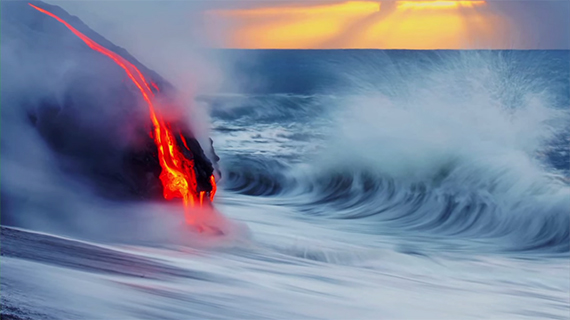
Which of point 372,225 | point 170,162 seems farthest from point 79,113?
point 372,225

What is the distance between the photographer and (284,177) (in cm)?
1016

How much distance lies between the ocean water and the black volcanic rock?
25cm

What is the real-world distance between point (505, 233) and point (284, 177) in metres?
3.89

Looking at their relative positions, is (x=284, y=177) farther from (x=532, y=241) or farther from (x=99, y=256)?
(x=99, y=256)

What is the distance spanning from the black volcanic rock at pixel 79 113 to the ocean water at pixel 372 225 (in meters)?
0.25

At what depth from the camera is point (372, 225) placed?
7.01m

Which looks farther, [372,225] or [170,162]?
[372,225]

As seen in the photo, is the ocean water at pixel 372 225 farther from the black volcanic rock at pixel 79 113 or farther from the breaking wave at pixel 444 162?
the black volcanic rock at pixel 79 113

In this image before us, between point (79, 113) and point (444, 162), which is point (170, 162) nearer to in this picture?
point (79, 113)

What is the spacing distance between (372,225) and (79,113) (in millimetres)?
3336

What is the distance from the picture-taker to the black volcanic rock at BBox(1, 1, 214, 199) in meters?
4.70

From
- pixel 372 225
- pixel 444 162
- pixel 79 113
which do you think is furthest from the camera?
pixel 444 162

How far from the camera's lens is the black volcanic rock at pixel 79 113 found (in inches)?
185

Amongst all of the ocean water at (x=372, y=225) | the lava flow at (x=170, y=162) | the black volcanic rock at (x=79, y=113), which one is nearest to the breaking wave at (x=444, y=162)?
the ocean water at (x=372, y=225)
